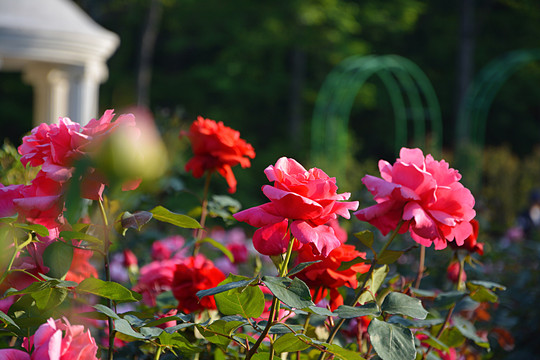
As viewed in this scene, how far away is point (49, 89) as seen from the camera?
866 centimetres

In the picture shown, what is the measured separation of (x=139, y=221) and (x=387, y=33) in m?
20.0

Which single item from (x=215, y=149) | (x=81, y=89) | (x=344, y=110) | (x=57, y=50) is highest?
(x=215, y=149)

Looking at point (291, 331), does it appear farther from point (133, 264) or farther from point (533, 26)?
point (533, 26)

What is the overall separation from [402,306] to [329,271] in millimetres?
152

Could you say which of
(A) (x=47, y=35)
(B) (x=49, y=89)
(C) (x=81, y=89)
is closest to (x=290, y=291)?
(A) (x=47, y=35)

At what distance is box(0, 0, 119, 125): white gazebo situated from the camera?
750cm

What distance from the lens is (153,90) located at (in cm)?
1850

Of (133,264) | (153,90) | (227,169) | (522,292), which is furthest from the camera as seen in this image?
(153,90)

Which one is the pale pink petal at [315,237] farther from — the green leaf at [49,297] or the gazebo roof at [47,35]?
the gazebo roof at [47,35]

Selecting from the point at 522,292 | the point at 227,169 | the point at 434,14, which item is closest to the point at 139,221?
the point at 227,169

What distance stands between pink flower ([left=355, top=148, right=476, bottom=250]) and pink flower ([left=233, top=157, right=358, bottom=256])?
74 millimetres

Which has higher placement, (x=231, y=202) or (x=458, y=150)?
(x=231, y=202)

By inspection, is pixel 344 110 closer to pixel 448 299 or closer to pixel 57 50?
pixel 57 50

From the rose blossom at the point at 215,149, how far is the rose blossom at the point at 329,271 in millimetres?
407
